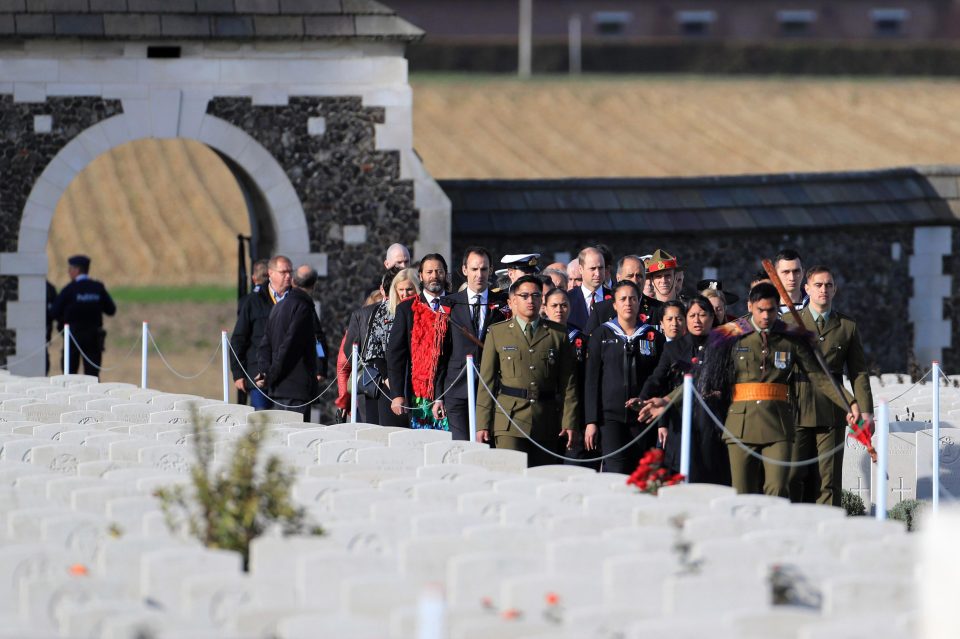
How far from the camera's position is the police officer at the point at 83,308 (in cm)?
1645

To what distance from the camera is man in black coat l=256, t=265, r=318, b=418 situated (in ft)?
40.4

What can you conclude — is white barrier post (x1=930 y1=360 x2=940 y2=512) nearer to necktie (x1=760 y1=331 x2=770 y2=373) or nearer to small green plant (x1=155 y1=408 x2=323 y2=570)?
necktie (x1=760 y1=331 x2=770 y2=373)

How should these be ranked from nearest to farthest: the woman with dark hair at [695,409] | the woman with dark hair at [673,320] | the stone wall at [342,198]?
the woman with dark hair at [695,409]
the woman with dark hair at [673,320]
the stone wall at [342,198]

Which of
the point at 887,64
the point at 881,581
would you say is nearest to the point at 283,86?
the point at 881,581

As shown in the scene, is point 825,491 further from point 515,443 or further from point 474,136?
point 474,136

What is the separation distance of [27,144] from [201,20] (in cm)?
202

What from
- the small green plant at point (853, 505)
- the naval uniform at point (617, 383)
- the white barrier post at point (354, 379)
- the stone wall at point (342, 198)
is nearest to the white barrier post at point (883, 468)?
the naval uniform at point (617, 383)

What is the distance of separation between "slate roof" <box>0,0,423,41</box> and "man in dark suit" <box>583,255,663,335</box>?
680 cm

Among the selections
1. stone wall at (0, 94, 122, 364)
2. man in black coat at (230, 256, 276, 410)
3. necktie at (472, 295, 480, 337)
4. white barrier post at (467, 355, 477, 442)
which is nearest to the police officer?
stone wall at (0, 94, 122, 364)

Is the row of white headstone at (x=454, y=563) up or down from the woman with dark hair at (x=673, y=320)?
down

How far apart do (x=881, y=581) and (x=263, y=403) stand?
303 inches

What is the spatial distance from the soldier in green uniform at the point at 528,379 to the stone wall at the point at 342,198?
7.17 m

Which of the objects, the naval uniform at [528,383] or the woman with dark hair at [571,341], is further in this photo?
the woman with dark hair at [571,341]

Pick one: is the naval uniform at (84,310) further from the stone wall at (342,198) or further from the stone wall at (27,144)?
the stone wall at (342,198)
